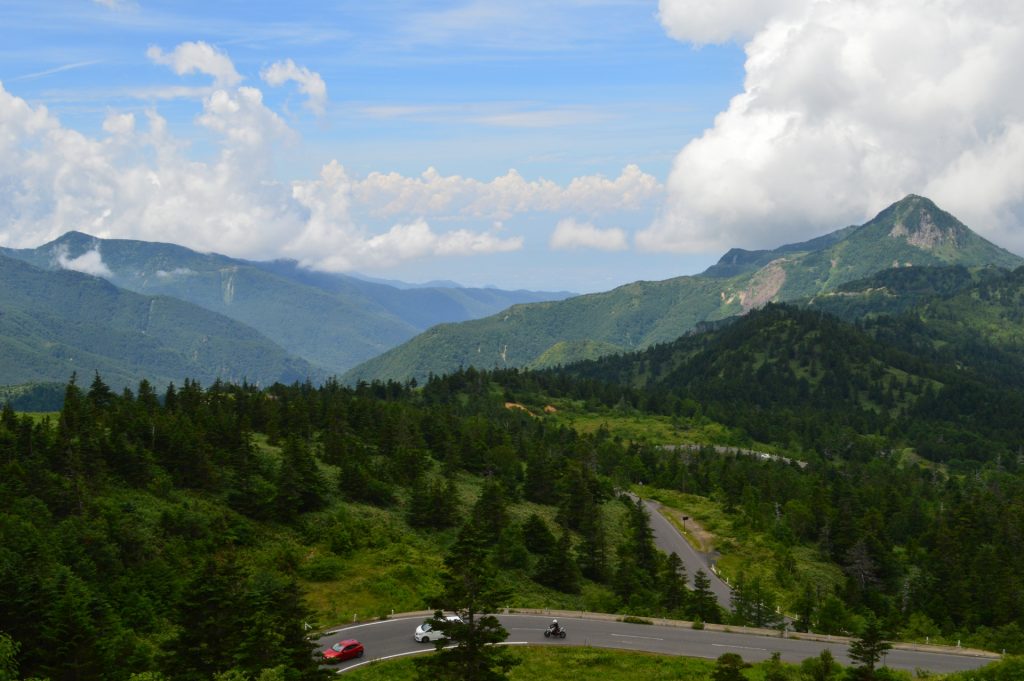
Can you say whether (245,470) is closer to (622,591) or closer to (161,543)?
(161,543)

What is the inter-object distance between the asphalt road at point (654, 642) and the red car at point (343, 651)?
142 centimetres

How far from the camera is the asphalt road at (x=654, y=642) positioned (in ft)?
205

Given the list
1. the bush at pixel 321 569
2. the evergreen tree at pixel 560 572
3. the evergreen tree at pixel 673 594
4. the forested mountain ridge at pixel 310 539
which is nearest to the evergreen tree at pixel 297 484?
the forested mountain ridge at pixel 310 539

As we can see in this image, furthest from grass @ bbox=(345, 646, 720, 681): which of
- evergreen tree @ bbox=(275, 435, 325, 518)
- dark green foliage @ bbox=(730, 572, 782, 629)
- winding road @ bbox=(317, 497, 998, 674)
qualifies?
evergreen tree @ bbox=(275, 435, 325, 518)

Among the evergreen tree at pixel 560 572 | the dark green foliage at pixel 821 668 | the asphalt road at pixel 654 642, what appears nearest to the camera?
the dark green foliage at pixel 821 668

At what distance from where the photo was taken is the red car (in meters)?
56.8

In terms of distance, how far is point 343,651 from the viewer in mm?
57219

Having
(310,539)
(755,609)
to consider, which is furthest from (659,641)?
(310,539)

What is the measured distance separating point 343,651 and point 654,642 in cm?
2778

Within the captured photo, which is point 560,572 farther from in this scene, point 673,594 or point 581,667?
point 581,667

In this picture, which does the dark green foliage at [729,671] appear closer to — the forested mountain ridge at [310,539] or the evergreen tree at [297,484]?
the forested mountain ridge at [310,539]

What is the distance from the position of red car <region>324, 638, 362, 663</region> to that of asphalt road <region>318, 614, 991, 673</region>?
55.8 inches

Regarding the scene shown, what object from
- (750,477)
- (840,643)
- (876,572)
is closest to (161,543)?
(840,643)

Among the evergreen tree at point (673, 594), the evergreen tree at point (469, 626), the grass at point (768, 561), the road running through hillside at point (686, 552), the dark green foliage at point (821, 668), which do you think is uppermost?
the evergreen tree at point (469, 626)
